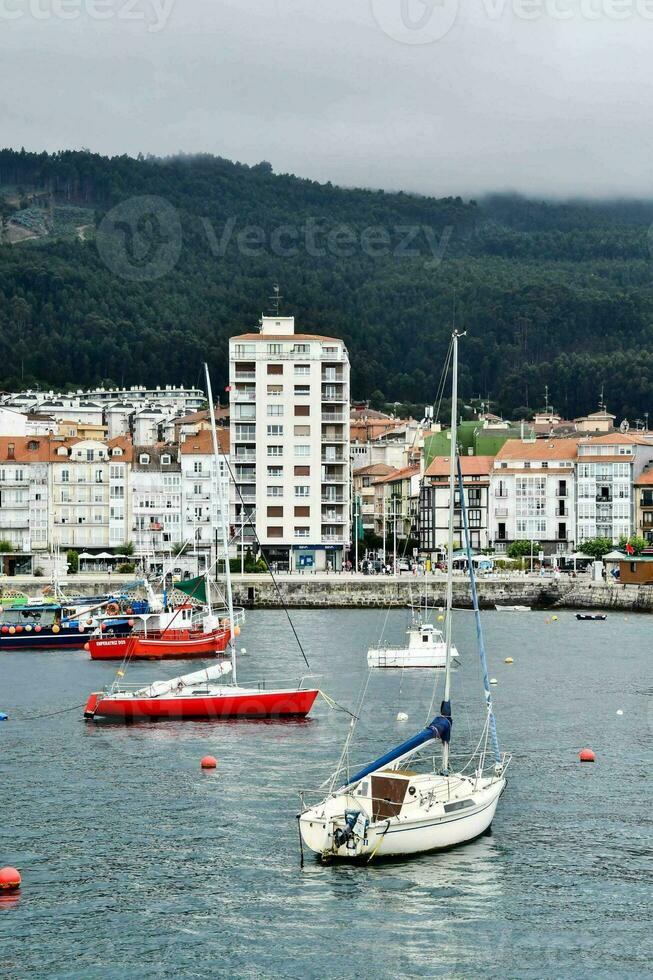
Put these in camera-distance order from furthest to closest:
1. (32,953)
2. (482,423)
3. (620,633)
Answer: (482,423) → (620,633) → (32,953)

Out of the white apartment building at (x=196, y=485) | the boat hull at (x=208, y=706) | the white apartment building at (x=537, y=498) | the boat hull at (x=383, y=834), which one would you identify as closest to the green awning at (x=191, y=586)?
the white apartment building at (x=196, y=485)

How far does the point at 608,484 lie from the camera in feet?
446

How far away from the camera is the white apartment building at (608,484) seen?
136 metres

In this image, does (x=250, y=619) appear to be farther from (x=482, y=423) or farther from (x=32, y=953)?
(x=32, y=953)

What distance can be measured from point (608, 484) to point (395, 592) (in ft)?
96.6

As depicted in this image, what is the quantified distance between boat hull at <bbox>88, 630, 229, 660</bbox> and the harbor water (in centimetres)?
1579

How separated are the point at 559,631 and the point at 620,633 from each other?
161 inches

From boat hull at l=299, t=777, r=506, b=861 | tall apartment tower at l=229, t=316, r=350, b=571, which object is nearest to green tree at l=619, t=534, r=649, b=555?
tall apartment tower at l=229, t=316, r=350, b=571

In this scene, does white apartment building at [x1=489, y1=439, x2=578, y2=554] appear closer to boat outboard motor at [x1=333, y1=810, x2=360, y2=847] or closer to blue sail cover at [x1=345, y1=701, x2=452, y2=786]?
blue sail cover at [x1=345, y1=701, x2=452, y2=786]

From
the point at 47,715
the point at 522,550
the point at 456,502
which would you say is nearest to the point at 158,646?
the point at 47,715

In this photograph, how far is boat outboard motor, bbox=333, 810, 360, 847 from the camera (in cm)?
3278

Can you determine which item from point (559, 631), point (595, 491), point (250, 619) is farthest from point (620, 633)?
point (595, 491)

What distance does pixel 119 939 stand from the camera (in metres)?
29.5

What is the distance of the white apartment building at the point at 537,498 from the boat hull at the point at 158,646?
6386 centimetres
